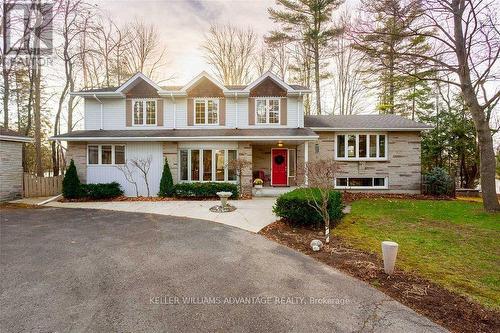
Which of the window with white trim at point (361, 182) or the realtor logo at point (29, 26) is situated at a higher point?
the realtor logo at point (29, 26)

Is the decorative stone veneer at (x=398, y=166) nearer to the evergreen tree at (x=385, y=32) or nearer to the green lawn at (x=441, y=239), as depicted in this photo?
the green lawn at (x=441, y=239)

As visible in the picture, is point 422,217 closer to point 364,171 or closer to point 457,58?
point 364,171

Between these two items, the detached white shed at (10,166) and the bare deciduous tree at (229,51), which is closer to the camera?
the detached white shed at (10,166)

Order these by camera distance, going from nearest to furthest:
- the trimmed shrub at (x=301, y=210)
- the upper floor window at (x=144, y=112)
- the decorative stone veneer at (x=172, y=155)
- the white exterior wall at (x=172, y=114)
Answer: the trimmed shrub at (x=301, y=210), the decorative stone veneer at (x=172, y=155), the white exterior wall at (x=172, y=114), the upper floor window at (x=144, y=112)

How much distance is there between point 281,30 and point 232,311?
2188 centimetres

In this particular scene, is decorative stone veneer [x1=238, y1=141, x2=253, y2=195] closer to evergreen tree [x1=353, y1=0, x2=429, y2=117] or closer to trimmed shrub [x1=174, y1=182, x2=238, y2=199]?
trimmed shrub [x1=174, y1=182, x2=238, y2=199]

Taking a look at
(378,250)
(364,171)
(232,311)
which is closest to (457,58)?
(364,171)

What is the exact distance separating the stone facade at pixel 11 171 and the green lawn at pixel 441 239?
53.2ft

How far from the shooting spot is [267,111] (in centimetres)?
1506

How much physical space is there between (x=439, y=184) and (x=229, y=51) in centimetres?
2038

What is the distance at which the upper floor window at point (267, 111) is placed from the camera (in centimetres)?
1505

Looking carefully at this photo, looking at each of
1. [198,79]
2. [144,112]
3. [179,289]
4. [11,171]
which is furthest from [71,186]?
[179,289]

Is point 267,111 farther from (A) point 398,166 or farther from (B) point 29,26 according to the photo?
(B) point 29,26

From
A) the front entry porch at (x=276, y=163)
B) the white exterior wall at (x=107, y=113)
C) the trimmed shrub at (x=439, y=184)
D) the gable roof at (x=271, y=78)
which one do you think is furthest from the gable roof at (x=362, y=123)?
the white exterior wall at (x=107, y=113)
